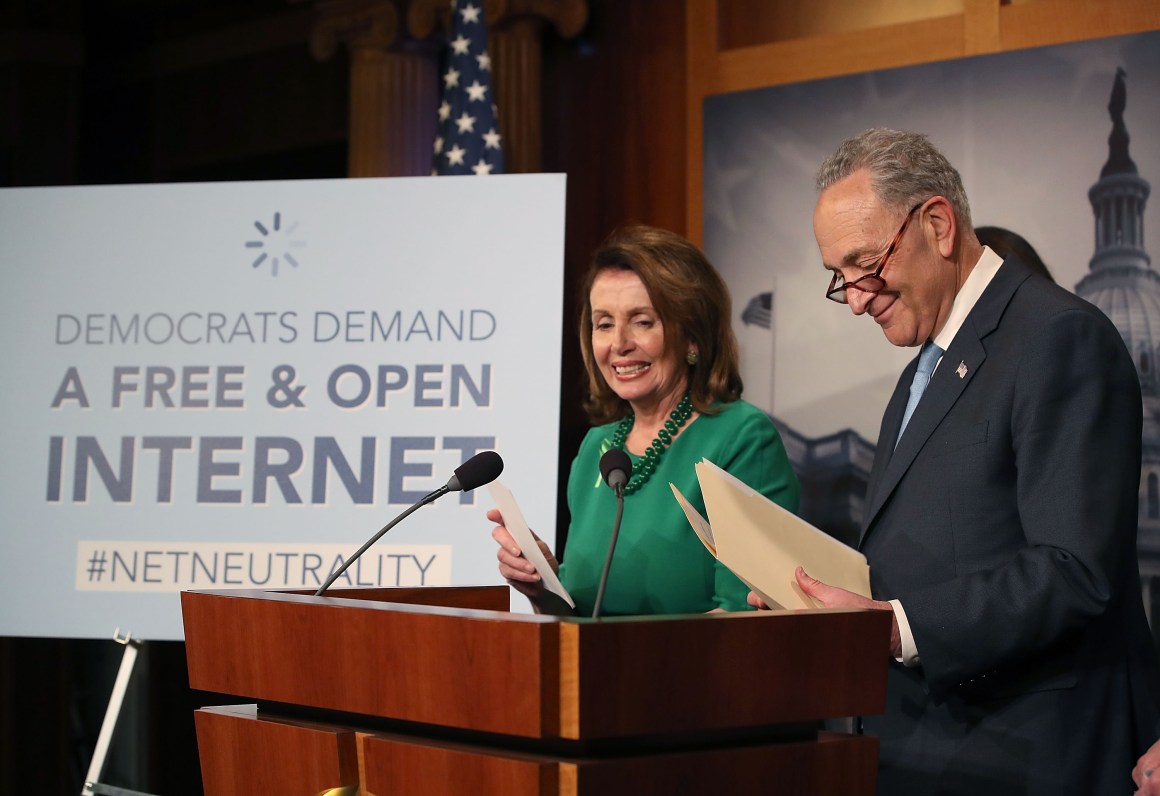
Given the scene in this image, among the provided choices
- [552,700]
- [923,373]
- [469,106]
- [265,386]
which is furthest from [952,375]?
[469,106]

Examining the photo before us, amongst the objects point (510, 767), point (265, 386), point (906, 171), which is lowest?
point (510, 767)

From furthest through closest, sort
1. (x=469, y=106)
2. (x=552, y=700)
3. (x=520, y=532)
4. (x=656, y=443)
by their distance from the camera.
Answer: (x=469, y=106)
(x=656, y=443)
(x=520, y=532)
(x=552, y=700)

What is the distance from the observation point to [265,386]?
3.59m

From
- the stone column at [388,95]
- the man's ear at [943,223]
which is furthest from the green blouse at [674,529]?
the stone column at [388,95]

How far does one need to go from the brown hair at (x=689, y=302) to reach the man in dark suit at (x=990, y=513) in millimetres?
654

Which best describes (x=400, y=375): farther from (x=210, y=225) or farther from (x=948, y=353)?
(x=948, y=353)

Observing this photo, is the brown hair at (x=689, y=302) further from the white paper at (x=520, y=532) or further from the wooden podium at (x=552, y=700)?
the wooden podium at (x=552, y=700)

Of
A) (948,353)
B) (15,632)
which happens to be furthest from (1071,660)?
(15,632)

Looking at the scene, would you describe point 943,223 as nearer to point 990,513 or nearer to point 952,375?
point 952,375

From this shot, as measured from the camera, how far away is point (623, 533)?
2.57 metres

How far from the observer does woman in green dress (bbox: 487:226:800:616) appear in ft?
8.20

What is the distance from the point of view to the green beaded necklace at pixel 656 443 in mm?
2621

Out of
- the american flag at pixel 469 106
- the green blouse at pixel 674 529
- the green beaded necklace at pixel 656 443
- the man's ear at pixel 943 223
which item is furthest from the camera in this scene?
the american flag at pixel 469 106

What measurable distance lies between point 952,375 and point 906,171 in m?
0.33
